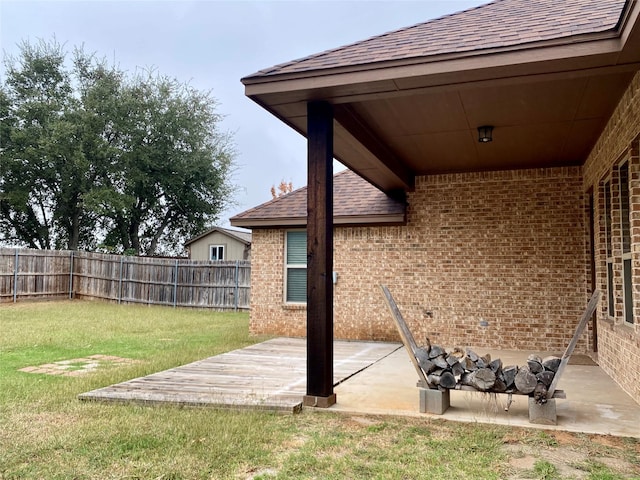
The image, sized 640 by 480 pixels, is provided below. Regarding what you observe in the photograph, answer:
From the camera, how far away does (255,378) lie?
590cm

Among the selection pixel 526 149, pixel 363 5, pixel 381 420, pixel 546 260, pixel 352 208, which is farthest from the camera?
pixel 363 5

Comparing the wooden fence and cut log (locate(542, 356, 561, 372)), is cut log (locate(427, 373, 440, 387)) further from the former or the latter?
the wooden fence

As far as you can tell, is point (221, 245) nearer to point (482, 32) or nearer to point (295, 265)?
point (295, 265)

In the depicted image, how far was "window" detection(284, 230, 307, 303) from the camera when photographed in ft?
33.5

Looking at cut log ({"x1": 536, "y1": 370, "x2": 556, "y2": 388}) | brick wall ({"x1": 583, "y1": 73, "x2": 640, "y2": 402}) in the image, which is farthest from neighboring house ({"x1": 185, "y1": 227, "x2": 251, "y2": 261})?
cut log ({"x1": 536, "y1": 370, "x2": 556, "y2": 388})

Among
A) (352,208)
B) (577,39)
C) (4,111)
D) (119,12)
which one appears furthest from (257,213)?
(119,12)

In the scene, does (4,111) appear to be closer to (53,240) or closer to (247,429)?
(53,240)

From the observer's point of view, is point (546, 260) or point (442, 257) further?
point (442, 257)

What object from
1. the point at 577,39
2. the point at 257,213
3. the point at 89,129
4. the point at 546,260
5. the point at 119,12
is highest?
the point at 119,12

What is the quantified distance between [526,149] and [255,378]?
4.87 metres

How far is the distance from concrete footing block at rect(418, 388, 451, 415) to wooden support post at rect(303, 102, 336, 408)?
0.82 metres

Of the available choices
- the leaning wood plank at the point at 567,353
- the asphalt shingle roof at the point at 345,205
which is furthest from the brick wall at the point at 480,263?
the leaning wood plank at the point at 567,353

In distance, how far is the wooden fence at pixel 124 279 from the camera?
16859 millimetres

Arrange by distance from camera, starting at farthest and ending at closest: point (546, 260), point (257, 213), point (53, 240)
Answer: point (53, 240) < point (257, 213) < point (546, 260)
